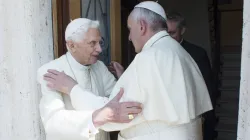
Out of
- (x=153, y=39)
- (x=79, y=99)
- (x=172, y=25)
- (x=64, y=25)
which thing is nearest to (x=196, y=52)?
(x=172, y=25)

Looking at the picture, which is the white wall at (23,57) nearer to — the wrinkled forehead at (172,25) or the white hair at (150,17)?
the white hair at (150,17)

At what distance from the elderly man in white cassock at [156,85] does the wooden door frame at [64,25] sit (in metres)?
0.70

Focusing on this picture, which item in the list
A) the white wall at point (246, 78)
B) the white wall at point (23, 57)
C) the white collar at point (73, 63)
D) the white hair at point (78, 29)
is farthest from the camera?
the white wall at point (23, 57)

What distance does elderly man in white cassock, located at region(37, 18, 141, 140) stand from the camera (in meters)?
2.33

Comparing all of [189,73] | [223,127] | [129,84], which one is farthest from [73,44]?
[223,127]

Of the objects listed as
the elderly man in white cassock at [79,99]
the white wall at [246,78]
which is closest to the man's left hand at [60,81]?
the elderly man in white cassock at [79,99]

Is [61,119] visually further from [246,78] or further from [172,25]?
[172,25]

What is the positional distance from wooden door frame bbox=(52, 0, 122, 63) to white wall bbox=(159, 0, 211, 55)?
4.02 metres

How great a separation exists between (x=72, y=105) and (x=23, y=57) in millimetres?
736

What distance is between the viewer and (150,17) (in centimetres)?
243

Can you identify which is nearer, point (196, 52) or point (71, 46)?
point (71, 46)

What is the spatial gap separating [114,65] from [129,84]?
2.58ft

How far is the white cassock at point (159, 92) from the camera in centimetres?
230

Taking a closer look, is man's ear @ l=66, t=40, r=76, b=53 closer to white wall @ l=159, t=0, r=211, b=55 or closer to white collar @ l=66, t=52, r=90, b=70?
white collar @ l=66, t=52, r=90, b=70
